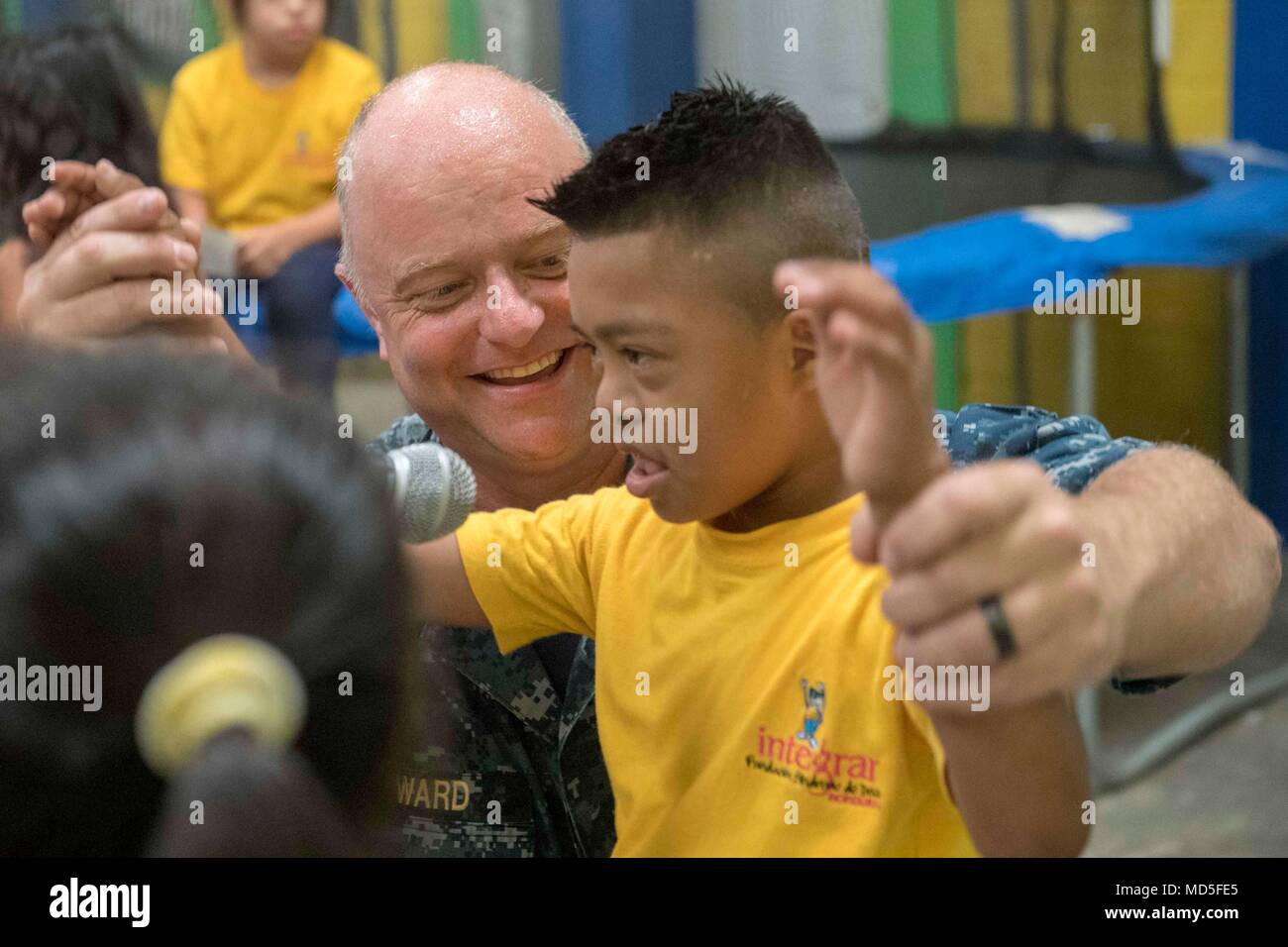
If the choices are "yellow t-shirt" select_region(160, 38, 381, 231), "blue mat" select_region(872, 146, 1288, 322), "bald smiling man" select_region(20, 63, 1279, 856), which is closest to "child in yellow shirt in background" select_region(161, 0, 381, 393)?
"yellow t-shirt" select_region(160, 38, 381, 231)

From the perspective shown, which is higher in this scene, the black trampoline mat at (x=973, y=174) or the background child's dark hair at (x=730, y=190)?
the background child's dark hair at (x=730, y=190)

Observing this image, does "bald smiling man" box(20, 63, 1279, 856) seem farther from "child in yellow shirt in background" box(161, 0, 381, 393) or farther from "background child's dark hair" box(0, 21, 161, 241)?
"child in yellow shirt in background" box(161, 0, 381, 393)

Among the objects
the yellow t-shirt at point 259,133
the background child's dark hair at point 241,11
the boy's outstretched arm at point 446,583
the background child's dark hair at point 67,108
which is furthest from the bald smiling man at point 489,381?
the background child's dark hair at point 241,11

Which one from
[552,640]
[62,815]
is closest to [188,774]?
[62,815]

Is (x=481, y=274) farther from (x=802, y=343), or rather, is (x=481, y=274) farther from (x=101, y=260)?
(x=802, y=343)

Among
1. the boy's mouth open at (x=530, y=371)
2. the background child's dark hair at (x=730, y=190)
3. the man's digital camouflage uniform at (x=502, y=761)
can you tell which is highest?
the background child's dark hair at (x=730, y=190)

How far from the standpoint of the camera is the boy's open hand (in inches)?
24.9

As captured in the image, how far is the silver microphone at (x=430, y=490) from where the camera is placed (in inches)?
46.8

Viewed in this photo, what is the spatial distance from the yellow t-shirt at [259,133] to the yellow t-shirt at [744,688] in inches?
88.5

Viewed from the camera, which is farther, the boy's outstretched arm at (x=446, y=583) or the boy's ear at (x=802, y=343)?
the boy's outstretched arm at (x=446, y=583)

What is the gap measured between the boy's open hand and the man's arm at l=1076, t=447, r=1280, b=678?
0.67 ft

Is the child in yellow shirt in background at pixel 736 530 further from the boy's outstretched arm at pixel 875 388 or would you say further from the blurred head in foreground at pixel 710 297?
the boy's outstretched arm at pixel 875 388

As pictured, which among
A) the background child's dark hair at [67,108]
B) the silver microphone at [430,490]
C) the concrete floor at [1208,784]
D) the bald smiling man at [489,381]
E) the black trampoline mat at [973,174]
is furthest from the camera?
the black trampoline mat at [973,174]

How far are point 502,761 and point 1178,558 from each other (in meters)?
0.78
